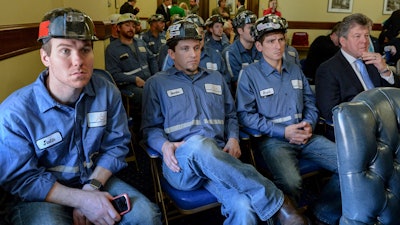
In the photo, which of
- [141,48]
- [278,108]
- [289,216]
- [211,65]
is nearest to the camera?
[289,216]

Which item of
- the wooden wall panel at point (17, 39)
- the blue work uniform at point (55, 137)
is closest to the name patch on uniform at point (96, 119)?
the blue work uniform at point (55, 137)

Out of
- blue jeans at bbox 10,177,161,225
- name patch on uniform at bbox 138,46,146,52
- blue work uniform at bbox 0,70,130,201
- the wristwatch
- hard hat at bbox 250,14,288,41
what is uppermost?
hard hat at bbox 250,14,288,41

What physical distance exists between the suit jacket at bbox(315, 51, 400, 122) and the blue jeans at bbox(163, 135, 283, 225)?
1091 millimetres

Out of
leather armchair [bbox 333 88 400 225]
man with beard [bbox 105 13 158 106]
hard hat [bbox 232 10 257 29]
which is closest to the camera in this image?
leather armchair [bbox 333 88 400 225]

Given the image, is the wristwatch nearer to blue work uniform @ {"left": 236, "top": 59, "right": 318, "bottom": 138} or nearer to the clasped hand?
blue work uniform @ {"left": 236, "top": 59, "right": 318, "bottom": 138}

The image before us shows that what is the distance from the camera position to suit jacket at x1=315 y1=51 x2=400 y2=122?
8.34 feet

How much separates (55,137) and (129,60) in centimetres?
266

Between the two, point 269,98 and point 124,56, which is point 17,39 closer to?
point 269,98

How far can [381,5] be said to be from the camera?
25.5 ft

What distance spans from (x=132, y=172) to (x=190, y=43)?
1.47m

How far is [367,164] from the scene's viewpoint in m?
1.20

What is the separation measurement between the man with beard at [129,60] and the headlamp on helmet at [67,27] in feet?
7.24

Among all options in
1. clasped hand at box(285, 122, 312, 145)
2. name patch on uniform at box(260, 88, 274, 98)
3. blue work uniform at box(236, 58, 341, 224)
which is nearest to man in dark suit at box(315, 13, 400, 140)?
blue work uniform at box(236, 58, 341, 224)

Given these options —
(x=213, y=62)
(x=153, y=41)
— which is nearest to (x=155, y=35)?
(x=153, y=41)
